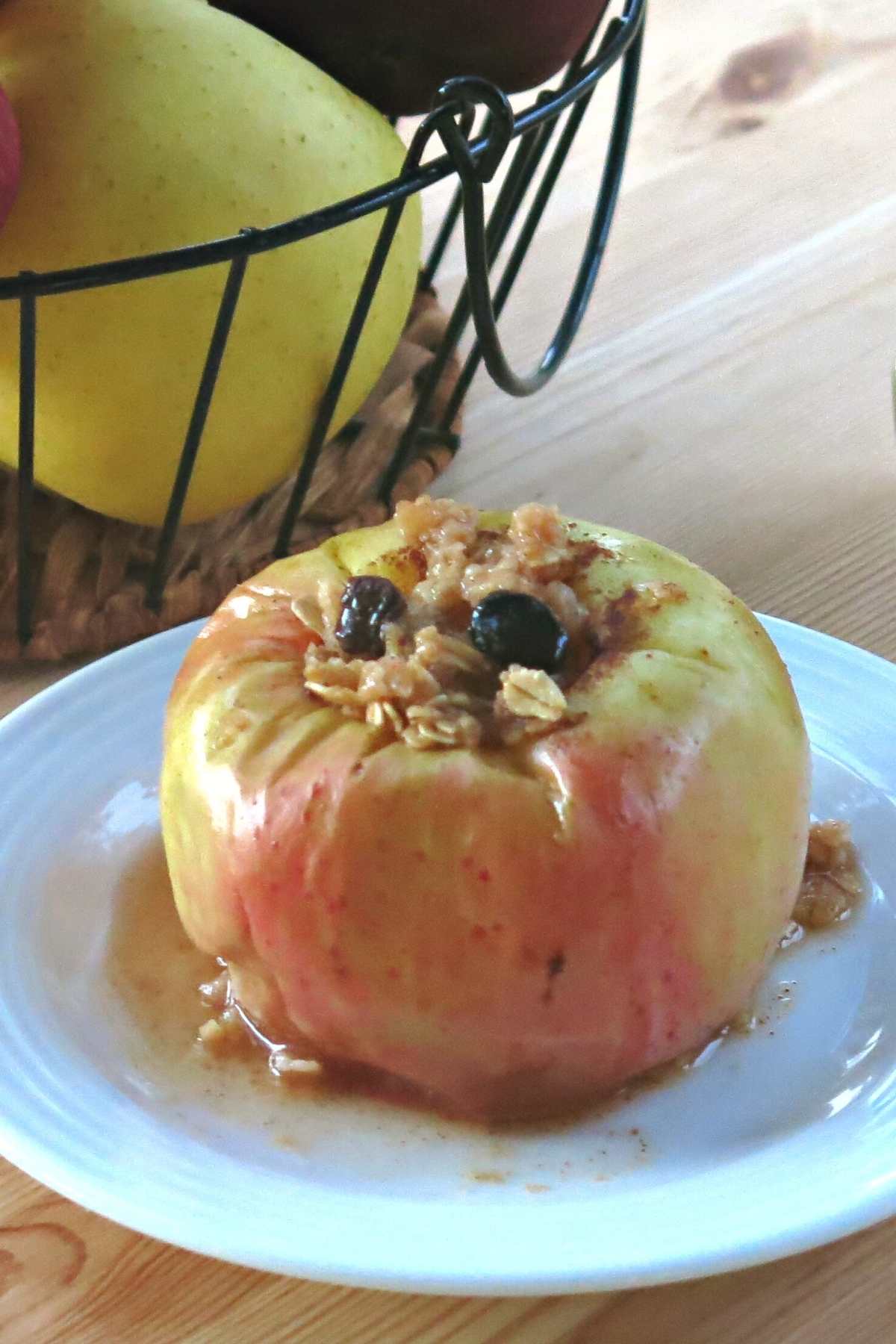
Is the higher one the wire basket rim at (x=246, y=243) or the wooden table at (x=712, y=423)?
the wire basket rim at (x=246, y=243)

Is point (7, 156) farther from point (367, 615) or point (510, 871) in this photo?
point (510, 871)

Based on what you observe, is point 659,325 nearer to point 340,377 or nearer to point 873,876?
point 340,377

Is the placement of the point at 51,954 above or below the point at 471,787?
below

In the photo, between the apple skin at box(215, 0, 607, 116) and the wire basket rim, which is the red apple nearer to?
the wire basket rim

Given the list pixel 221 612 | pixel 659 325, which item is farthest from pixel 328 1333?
pixel 659 325

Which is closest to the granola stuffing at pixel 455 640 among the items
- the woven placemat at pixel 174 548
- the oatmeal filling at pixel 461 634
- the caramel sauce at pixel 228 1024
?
the oatmeal filling at pixel 461 634

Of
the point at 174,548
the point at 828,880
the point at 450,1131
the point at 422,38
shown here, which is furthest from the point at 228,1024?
the point at 422,38

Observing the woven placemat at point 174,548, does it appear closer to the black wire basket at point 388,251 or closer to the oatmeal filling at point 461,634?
the black wire basket at point 388,251
